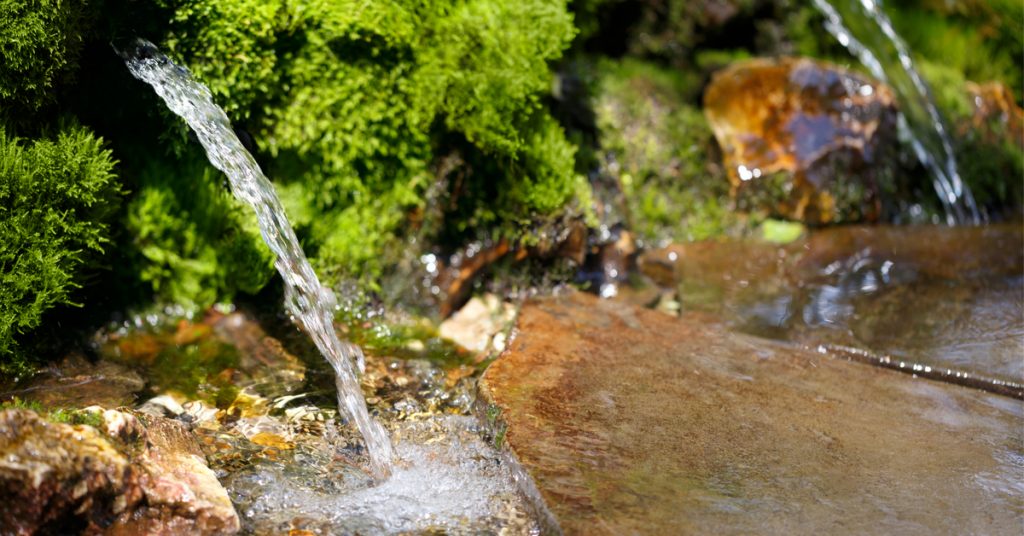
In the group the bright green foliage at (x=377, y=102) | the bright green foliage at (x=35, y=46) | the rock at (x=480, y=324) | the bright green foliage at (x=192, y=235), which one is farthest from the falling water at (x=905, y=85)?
the bright green foliage at (x=35, y=46)

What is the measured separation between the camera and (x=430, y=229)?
526 centimetres

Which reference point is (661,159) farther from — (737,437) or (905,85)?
(737,437)

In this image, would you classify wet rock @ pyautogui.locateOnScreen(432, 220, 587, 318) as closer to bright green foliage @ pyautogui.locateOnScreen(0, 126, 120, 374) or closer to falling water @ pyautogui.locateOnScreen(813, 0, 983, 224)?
bright green foliage @ pyautogui.locateOnScreen(0, 126, 120, 374)

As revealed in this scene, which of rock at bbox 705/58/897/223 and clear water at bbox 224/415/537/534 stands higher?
rock at bbox 705/58/897/223

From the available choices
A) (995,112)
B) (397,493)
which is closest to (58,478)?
(397,493)

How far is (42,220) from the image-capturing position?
3.94 metres

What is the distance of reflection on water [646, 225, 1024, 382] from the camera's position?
471 centimetres

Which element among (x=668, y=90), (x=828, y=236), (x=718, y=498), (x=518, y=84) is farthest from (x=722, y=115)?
(x=718, y=498)

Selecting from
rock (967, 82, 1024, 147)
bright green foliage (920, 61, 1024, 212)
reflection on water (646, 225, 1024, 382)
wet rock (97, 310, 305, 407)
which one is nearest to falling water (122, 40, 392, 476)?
wet rock (97, 310, 305, 407)

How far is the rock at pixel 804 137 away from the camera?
657 cm

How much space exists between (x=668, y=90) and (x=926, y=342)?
123 inches

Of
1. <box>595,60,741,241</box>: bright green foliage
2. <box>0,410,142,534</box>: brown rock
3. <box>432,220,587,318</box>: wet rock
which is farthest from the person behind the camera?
<box>595,60,741,241</box>: bright green foliage

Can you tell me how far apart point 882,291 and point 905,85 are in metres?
2.82

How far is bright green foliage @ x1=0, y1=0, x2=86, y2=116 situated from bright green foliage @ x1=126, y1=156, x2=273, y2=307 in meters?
0.85
